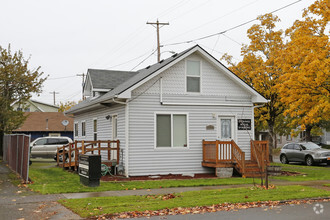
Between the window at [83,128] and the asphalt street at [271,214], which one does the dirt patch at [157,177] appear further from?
the window at [83,128]

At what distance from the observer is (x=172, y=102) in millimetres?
18109

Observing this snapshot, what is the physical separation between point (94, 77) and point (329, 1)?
12.7m

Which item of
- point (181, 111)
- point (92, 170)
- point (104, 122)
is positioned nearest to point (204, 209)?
point (92, 170)

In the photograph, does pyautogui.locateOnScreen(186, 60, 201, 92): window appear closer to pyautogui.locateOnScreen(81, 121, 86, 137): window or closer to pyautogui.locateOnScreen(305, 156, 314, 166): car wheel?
pyautogui.locateOnScreen(81, 121, 86, 137): window

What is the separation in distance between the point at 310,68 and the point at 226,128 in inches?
183

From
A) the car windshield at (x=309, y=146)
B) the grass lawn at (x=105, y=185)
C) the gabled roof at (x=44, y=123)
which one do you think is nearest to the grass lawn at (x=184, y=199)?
the grass lawn at (x=105, y=185)

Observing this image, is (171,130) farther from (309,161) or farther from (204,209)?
(309,161)

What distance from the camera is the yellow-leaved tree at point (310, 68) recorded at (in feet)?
57.5

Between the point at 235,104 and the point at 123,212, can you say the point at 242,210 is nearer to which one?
the point at 123,212

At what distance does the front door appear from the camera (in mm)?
19031

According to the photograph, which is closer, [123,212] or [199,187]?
[123,212]

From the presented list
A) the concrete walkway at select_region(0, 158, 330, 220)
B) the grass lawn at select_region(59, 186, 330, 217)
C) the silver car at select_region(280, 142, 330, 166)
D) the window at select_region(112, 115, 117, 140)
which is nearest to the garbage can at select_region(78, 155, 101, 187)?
the concrete walkway at select_region(0, 158, 330, 220)

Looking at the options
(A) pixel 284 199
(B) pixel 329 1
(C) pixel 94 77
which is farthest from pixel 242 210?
(C) pixel 94 77

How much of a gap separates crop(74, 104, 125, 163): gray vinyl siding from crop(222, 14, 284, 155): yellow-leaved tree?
960 centimetres
